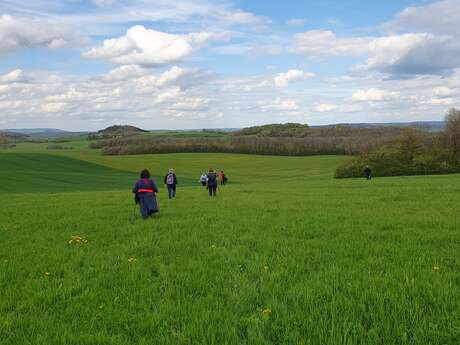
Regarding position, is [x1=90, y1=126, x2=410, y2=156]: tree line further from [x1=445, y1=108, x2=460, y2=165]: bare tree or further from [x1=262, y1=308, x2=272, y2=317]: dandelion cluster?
[x1=262, y1=308, x2=272, y2=317]: dandelion cluster

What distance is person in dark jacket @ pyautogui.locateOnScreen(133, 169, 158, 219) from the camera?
14312mm

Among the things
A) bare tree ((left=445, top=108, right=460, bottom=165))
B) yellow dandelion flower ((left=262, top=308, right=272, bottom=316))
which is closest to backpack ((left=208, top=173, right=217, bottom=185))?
yellow dandelion flower ((left=262, top=308, right=272, bottom=316))

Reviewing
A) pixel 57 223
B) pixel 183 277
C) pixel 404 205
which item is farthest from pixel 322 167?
pixel 183 277

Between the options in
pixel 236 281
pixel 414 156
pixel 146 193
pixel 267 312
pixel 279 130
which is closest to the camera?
pixel 267 312

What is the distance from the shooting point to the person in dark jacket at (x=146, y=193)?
1431 centimetres

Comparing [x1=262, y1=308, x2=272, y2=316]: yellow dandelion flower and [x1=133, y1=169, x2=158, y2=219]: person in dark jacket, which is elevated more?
[x1=133, y1=169, x2=158, y2=219]: person in dark jacket

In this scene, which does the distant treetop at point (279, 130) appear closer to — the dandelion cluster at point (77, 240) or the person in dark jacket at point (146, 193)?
the person in dark jacket at point (146, 193)

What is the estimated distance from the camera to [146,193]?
1440cm

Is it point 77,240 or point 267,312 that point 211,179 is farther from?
point 267,312

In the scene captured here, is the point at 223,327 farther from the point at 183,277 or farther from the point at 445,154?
the point at 445,154

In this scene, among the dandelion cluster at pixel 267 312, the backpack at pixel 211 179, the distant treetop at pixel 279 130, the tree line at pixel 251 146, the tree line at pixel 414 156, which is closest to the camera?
the dandelion cluster at pixel 267 312

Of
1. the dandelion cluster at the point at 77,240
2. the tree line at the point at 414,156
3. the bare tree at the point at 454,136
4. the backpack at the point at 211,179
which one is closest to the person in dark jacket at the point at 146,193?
the dandelion cluster at the point at 77,240

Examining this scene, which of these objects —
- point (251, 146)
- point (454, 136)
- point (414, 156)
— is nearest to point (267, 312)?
point (414, 156)

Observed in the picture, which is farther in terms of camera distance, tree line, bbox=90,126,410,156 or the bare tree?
tree line, bbox=90,126,410,156
